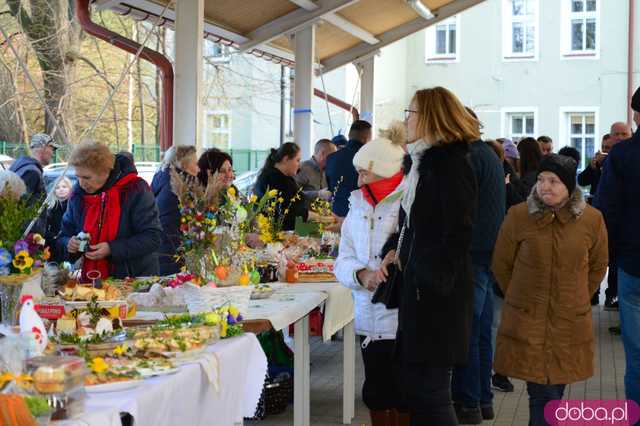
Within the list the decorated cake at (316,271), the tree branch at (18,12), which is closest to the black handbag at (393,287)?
the decorated cake at (316,271)

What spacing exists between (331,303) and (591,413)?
157 cm

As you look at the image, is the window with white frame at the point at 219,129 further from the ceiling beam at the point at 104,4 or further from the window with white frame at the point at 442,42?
the ceiling beam at the point at 104,4

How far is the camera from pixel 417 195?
3840 mm

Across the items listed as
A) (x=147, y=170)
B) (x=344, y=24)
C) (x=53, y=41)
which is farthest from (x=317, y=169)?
(x=53, y=41)

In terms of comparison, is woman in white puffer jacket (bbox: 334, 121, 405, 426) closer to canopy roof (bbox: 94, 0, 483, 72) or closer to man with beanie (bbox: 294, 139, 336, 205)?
canopy roof (bbox: 94, 0, 483, 72)

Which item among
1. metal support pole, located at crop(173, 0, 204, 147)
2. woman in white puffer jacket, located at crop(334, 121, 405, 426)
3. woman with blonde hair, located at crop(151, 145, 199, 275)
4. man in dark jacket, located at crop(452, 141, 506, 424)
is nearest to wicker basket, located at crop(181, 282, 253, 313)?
woman in white puffer jacket, located at crop(334, 121, 405, 426)

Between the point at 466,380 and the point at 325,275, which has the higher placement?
the point at 325,275

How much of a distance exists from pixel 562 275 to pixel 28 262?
2259mm

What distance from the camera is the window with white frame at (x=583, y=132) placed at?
2802cm

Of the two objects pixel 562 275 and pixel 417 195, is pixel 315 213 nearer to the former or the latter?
pixel 562 275

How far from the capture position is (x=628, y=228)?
5.20 m

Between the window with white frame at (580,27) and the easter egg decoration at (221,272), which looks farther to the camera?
the window with white frame at (580,27)

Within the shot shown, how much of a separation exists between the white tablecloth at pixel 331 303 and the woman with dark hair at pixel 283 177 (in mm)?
2182

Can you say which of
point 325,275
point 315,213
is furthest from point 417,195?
point 315,213
